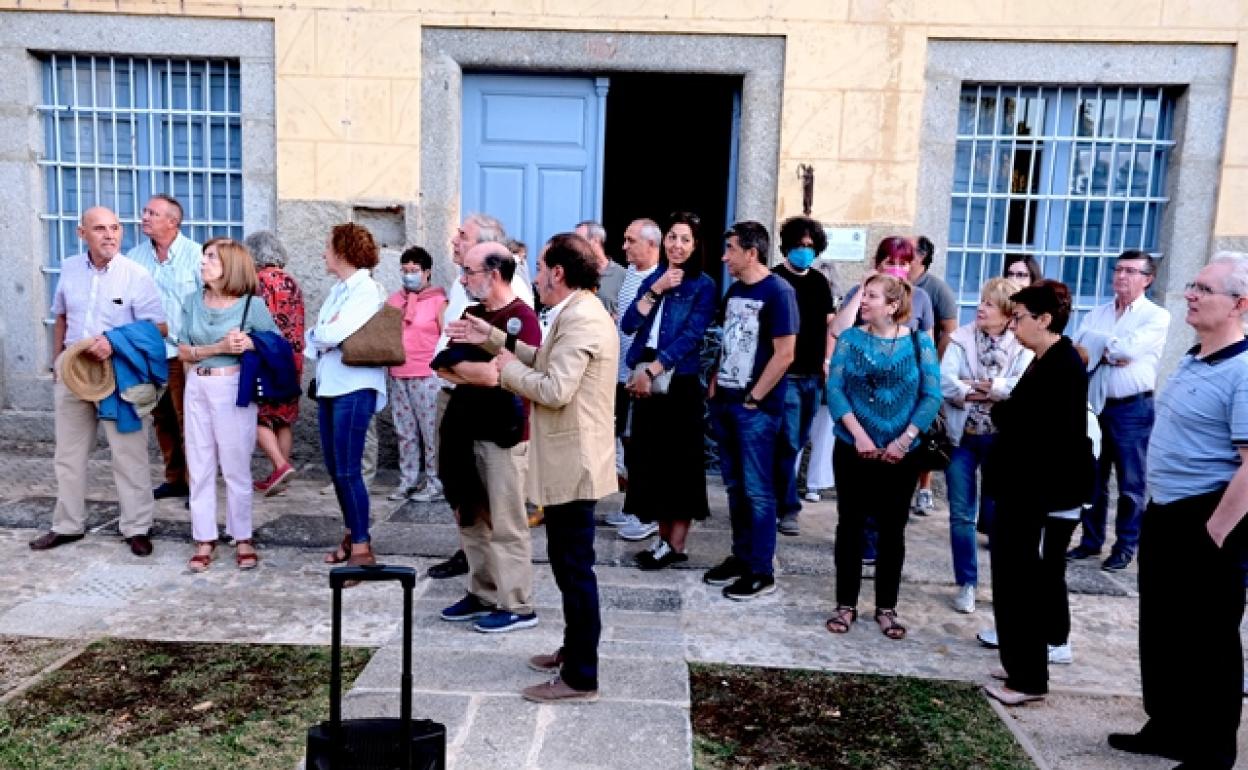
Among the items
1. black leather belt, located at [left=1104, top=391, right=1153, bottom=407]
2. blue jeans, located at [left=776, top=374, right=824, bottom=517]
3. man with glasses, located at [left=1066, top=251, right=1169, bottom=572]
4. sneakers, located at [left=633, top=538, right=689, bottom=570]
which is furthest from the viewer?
blue jeans, located at [left=776, top=374, right=824, bottom=517]

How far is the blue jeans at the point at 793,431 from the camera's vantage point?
6.18 meters

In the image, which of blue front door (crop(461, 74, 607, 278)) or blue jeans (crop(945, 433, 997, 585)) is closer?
blue jeans (crop(945, 433, 997, 585))

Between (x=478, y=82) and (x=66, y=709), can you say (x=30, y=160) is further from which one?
(x=66, y=709)

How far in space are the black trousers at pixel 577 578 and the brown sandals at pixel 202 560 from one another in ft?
8.11

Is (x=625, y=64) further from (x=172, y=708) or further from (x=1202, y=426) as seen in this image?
(x=172, y=708)

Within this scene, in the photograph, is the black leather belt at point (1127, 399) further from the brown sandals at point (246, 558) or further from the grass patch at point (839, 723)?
the brown sandals at point (246, 558)

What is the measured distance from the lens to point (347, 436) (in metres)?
5.09

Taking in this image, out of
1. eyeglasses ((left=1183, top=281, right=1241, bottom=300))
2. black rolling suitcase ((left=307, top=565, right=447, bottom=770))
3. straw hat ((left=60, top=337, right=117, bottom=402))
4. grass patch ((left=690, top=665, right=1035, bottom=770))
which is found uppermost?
eyeglasses ((left=1183, top=281, right=1241, bottom=300))

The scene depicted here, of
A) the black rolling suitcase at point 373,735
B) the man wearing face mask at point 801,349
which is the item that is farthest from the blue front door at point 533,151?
the black rolling suitcase at point 373,735

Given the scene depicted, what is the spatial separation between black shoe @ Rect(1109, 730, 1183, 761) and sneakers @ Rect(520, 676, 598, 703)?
1.94 m

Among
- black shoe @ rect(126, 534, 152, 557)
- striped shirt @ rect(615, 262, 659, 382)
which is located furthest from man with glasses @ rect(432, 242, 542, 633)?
black shoe @ rect(126, 534, 152, 557)

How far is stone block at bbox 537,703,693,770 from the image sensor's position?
346 cm

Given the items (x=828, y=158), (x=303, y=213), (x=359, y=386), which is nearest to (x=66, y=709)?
(x=359, y=386)

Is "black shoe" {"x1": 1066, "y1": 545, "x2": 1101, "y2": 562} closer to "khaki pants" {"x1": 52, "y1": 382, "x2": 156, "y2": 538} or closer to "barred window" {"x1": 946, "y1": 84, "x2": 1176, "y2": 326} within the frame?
"barred window" {"x1": 946, "y1": 84, "x2": 1176, "y2": 326}
